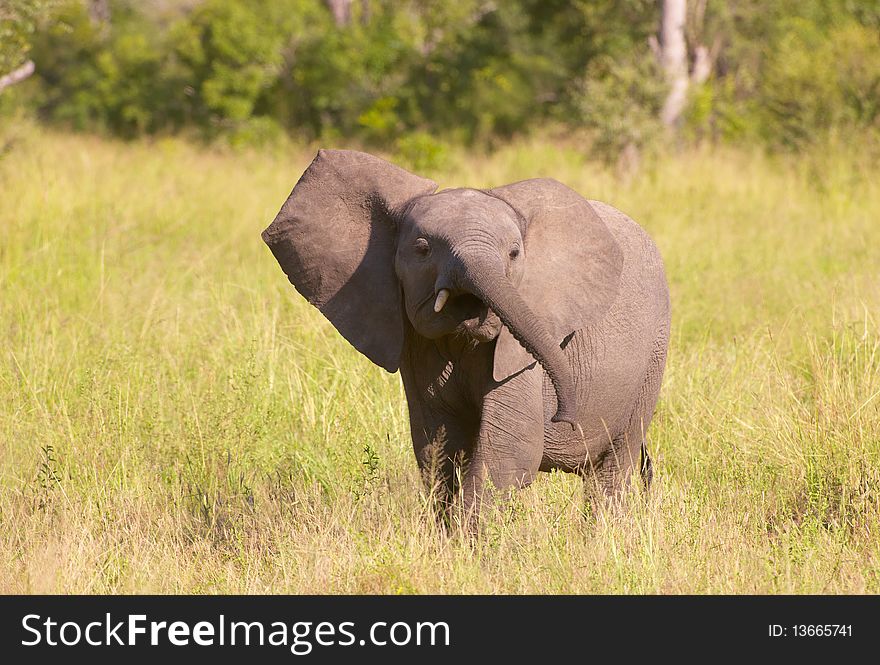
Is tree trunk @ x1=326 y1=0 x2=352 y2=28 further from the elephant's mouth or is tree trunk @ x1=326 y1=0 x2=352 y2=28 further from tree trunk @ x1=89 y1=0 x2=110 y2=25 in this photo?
the elephant's mouth

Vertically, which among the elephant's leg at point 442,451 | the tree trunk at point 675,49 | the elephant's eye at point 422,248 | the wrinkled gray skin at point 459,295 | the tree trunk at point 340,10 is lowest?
the tree trunk at point 340,10

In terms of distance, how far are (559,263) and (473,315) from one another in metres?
0.44

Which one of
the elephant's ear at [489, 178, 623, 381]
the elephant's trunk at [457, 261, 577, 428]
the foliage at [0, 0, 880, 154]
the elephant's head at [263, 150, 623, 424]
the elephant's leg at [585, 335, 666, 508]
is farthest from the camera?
the foliage at [0, 0, 880, 154]

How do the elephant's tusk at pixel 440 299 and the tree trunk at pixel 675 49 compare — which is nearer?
the elephant's tusk at pixel 440 299

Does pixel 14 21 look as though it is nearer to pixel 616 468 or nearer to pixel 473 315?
pixel 616 468

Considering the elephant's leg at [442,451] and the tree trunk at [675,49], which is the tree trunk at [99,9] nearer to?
the tree trunk at [675,49]

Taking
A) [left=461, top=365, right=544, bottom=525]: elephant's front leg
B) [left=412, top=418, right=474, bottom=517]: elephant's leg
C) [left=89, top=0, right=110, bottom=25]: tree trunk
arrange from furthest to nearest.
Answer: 1. [left=89, top=0, right=110, bottom=25]: tree trunk
2. [left=412, top=418, right=474, bottom=517]: elephant's leg
3. [left=461, top=365, right=544, bottom=525]: elephant's front leg

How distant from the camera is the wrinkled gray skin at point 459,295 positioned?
3.96 m

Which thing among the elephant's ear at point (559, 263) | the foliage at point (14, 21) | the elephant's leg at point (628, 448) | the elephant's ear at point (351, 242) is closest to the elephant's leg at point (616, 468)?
the elephant's leg at point (628, 448)

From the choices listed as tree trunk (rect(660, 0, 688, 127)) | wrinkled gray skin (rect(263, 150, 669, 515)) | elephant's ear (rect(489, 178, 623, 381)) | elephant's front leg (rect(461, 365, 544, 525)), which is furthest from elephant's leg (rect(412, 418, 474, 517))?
Answer: tree trunk (rect(660, 0, 688, 127))

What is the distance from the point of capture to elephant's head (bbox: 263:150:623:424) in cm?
385

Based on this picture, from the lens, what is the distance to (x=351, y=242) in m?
4.37

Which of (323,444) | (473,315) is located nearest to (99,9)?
(323,444)
